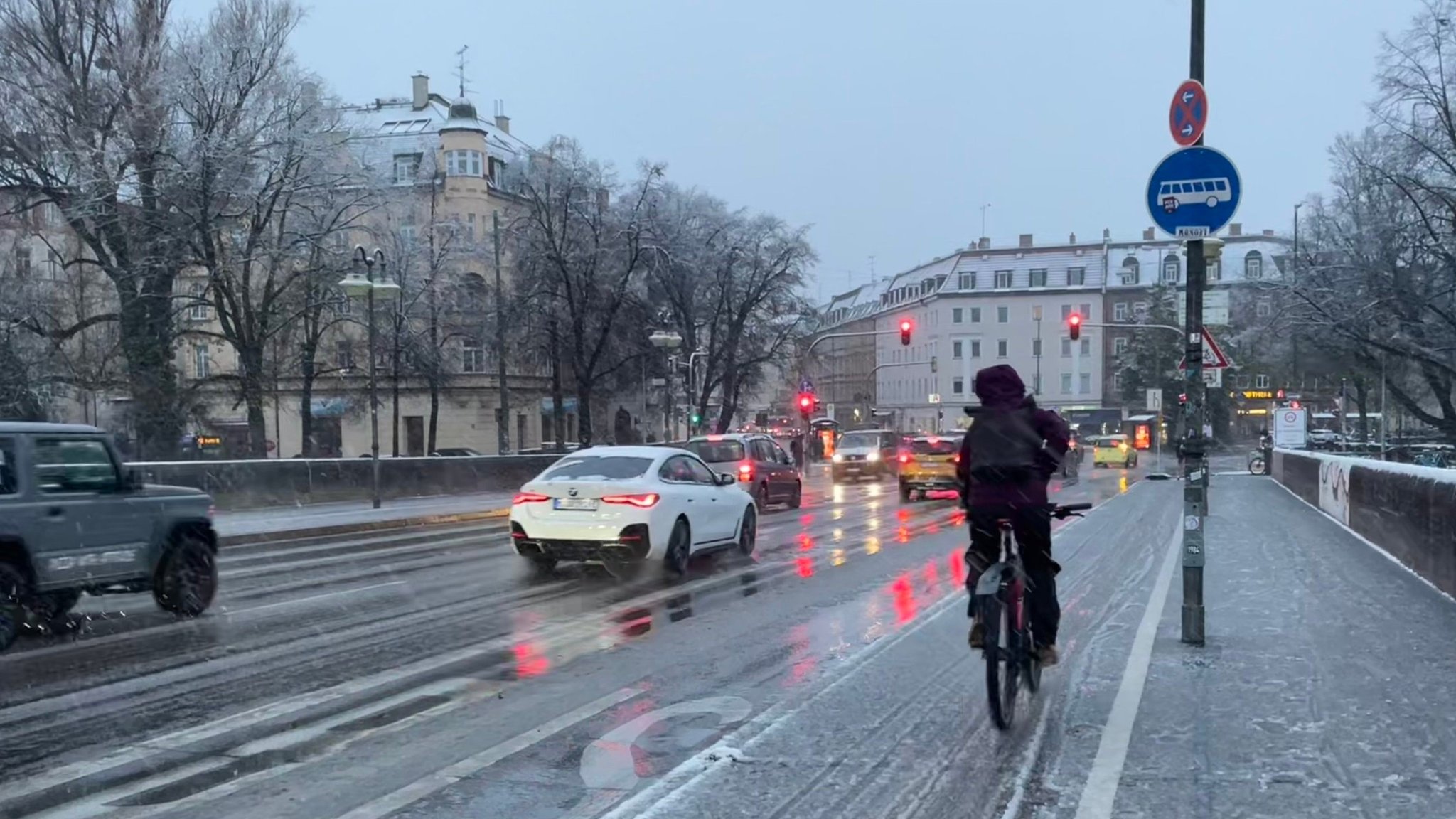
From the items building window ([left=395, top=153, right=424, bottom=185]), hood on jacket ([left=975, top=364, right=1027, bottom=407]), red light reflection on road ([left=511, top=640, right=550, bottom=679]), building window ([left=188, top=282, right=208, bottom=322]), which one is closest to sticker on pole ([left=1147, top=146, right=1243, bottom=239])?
hood on jacket ([left=975, top=364, right=1027, bottom=407])

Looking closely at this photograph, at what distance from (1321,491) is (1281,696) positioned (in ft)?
66.8

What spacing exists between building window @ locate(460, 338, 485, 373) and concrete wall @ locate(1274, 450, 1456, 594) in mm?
37284

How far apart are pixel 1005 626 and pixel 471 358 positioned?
58497mm

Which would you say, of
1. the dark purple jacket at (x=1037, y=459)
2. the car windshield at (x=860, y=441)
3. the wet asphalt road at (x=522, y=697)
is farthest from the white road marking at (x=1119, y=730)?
the car windshield at (x=860, y=441)

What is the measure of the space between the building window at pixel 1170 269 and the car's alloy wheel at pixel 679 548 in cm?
9105

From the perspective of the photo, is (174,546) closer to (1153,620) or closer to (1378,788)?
(1153,620)

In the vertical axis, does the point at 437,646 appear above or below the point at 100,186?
below

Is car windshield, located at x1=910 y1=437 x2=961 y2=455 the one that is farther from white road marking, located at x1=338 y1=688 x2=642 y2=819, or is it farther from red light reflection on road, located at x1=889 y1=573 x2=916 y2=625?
white road marking, located at x1=338 y1=688 x2=642 y2=819

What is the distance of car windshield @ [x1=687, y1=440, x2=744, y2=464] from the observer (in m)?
27.0

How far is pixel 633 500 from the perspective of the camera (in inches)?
545

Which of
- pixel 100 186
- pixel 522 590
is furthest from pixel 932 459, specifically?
pixel 100 186

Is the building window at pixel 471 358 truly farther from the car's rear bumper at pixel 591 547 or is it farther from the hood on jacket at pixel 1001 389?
the hood on jacket at pixel 1001 389

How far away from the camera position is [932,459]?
31.2 m

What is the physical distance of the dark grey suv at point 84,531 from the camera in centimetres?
952
